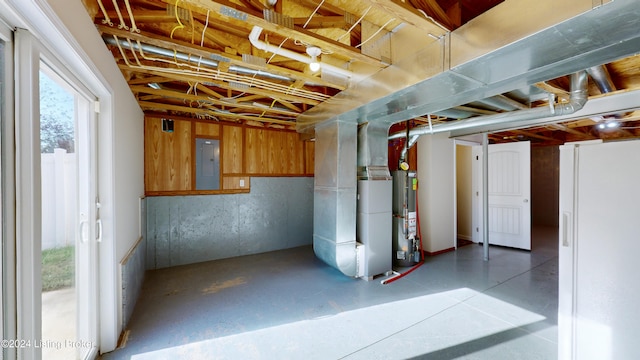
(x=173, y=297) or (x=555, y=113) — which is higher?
(x=555, y=113)

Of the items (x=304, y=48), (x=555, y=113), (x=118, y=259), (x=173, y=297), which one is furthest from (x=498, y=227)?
(x=118, y=259)

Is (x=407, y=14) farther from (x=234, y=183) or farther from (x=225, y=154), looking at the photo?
(x=234, y=183)

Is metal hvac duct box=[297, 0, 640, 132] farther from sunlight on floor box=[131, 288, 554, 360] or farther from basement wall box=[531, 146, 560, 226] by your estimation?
basement wall box=[531, 146, 560, 226]

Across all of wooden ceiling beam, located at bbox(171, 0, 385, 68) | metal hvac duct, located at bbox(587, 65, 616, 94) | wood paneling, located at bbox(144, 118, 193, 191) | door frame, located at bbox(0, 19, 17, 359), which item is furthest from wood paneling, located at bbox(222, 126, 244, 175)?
metal hvac duct, located at bbox(587, 65, 616, 94)

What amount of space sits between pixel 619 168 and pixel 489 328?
64.0 inches

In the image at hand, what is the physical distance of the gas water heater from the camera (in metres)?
3.67

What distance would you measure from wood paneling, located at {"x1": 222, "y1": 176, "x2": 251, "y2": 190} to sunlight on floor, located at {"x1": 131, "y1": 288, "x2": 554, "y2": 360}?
2529 millimetres

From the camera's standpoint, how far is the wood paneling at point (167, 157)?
→ 3.55 meters

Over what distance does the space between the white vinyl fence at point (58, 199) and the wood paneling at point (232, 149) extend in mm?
2487

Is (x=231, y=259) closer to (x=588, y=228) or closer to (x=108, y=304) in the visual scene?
(x=108, y=304)

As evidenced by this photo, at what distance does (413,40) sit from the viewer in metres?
1.84

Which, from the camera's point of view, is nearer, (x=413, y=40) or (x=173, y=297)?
(x=413, y=40)

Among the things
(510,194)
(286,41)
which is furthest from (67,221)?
(510,194)

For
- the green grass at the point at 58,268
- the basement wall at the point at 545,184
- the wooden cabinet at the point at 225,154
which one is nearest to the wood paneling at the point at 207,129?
the wooden cabinet at the point at 225,154
